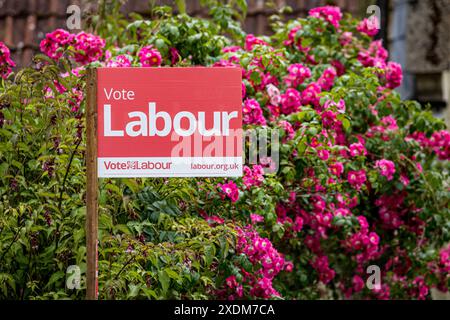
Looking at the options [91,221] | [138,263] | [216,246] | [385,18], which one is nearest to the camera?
[91,221]

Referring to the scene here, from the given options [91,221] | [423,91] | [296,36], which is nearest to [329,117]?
[296,36]

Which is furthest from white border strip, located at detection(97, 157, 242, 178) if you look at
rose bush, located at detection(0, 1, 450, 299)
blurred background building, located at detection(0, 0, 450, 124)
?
blurred background building, located at detection(0, 0, 450, 124)

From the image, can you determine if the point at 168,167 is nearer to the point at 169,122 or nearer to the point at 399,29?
the point at 169,122

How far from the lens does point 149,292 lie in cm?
311

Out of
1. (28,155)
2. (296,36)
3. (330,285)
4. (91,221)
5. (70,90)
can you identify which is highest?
(296,36)

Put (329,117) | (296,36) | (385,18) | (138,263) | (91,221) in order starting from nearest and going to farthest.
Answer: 1. (91,221)
2. (138,263)
3. (329,117)
4. (296,36)
5. (385,18)

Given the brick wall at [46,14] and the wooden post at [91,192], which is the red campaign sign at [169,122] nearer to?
the wooden post at [91,192]

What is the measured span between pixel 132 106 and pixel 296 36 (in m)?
1.71

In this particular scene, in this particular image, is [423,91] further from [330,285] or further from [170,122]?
[170,122]

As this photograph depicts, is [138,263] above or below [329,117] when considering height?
below

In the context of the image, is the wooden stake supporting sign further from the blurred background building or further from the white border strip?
the blurred background building

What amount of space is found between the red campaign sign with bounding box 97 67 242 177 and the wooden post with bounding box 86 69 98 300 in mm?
25

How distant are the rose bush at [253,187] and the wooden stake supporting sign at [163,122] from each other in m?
0.25

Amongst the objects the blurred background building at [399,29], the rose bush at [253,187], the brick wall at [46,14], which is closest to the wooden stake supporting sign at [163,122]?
the rose bush at [253,187]
